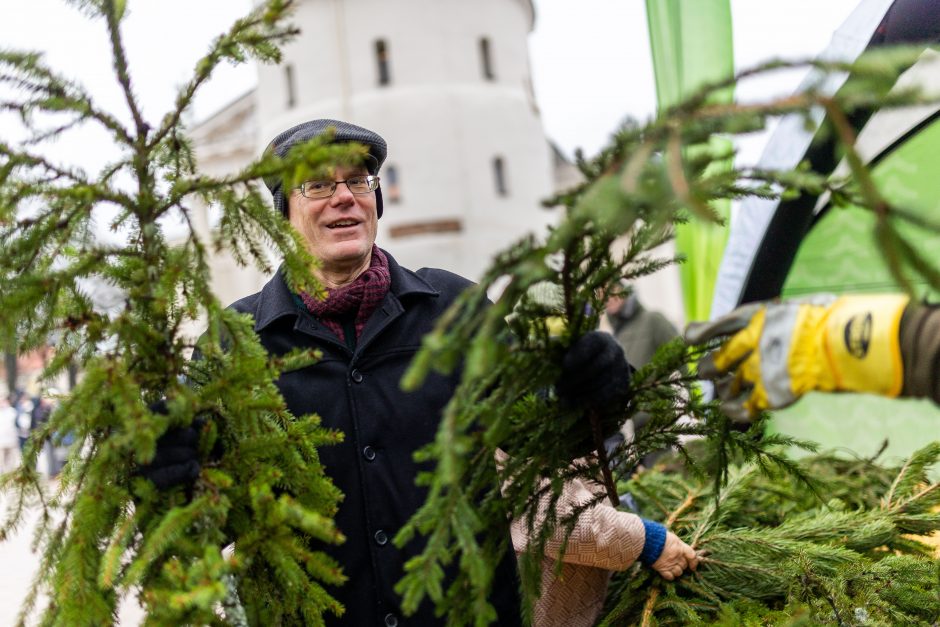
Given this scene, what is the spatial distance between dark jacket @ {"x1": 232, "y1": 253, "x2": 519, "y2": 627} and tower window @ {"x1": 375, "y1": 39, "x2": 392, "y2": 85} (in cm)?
2543

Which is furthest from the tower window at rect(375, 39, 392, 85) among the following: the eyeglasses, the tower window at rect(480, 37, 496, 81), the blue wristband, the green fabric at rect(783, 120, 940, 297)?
the blue wristband

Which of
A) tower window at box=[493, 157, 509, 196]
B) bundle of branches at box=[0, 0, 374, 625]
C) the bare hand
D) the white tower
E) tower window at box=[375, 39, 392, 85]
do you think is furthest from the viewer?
tower window at box=[493, 157, 509, 196]

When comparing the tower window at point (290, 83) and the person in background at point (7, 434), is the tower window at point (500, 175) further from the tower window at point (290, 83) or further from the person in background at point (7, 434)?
the person in background at point (7, 434)

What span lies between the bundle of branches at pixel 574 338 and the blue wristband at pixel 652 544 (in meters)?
0.20

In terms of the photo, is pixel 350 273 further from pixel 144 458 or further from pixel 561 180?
pixel 561 180

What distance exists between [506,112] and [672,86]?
2231 centimetres

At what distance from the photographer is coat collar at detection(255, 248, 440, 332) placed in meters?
2.40

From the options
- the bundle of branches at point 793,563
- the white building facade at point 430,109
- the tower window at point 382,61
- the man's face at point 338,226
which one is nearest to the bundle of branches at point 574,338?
the bundle of branches at point 793,563

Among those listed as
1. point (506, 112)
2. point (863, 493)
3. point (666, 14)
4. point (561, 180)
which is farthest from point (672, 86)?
point (561, 180)

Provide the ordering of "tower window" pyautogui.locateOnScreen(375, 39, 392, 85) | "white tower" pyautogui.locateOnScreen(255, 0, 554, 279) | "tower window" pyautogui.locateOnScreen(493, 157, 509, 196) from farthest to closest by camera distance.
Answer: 1. "tower window" pyautogui.locateOnScreen(493, 157, 509, 196)
2. "tower window" pyautogui.locateOnScreen(375, 39, 392, 85)
3. "white tower" pyautogui.locateOnScreen(255, 0, 554, 279)

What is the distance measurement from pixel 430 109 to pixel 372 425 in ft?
81.9

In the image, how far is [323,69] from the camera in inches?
1054

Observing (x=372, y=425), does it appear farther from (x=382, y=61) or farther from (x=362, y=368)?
(x=382, y=61)

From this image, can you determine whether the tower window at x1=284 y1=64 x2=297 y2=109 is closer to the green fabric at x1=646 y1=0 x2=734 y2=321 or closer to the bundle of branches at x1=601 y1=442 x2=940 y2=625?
the green fabric at x1=646 y1=0 x2=734 y2=321
